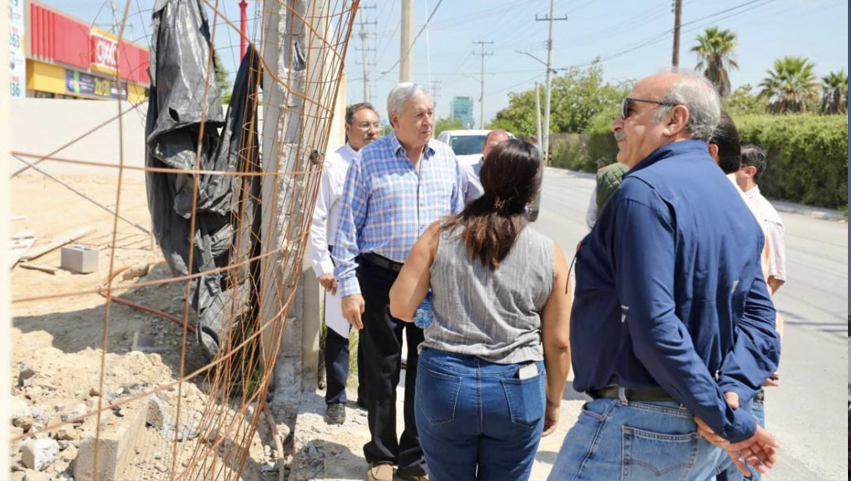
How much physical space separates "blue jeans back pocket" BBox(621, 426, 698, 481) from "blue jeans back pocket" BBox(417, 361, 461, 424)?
67 centimetres

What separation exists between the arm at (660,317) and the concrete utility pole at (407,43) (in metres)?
7.58

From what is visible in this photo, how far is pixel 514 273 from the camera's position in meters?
2.41

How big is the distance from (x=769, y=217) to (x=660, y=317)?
6.10ft

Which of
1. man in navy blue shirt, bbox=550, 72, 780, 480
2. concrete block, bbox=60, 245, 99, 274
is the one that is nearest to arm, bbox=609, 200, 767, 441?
man in navy blue shirt, bbox=550, 72, 780, 480

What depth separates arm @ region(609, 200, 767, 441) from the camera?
1.71 metres

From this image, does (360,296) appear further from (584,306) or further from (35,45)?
(35,45)

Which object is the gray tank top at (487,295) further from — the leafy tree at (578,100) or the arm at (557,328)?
the leafy tree at (578,100)

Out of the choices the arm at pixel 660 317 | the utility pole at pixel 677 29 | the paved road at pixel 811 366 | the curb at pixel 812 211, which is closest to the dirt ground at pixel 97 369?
the arm at pixel 660 317

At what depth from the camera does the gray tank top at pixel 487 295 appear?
7.89 feet

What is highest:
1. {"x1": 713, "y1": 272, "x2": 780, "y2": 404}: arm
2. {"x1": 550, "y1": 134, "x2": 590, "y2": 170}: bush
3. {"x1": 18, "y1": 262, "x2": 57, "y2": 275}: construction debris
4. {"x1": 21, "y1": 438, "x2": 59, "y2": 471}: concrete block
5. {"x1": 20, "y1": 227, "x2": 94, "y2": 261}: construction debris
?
{"x1": 550, "y1": 134, "x2": 590, "y2": 170}: bush

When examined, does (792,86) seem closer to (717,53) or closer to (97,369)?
(717,53)

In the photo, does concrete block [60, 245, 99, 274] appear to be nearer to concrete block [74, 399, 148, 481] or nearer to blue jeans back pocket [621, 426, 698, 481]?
concrete block [74, 399, 148, 481]

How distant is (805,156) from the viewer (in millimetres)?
20234

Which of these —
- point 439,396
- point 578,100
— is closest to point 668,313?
point 439,396
